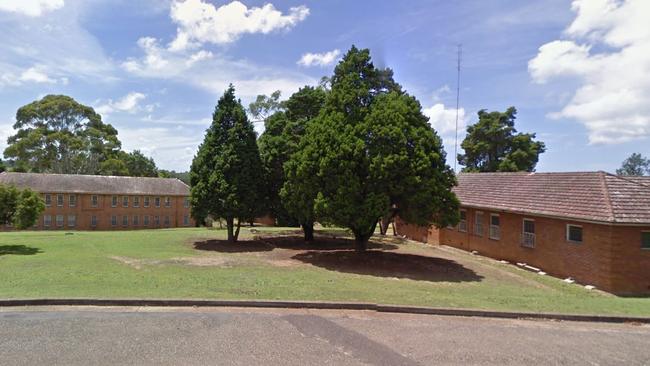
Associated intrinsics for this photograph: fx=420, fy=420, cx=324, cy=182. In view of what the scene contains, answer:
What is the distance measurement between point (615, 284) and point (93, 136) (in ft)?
219

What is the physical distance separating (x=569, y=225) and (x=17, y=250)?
80.9ft

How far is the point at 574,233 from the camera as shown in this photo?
16859mm

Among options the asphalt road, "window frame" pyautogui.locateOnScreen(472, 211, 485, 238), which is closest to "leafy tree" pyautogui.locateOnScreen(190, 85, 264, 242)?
"window frame" pyautogui.locateOnScreen(472, 211, 485, 238)

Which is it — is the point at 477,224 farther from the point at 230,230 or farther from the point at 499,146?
the point at 499,146

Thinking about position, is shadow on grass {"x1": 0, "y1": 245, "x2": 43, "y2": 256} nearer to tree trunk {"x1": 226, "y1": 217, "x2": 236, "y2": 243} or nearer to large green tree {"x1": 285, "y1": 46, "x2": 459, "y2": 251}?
tree trunk {"x1": 226, "y1": 217, "x2": 236, "y2": 243}

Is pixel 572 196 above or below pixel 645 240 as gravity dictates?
above

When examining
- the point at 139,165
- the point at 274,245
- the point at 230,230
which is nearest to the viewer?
the point at 274,245

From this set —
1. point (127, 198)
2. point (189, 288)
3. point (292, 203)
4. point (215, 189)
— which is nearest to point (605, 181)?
point (292, 203)

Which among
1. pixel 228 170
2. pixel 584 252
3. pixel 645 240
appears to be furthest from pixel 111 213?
pixel 645 240

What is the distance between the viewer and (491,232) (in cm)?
2312

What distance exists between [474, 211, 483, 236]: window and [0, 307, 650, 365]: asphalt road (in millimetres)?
14891

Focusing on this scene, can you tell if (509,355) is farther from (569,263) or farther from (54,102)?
(54,102)

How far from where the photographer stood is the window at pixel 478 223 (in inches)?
955

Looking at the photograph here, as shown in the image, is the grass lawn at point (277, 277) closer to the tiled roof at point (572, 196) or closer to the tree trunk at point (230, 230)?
the tree trunk at point (230, 230)
